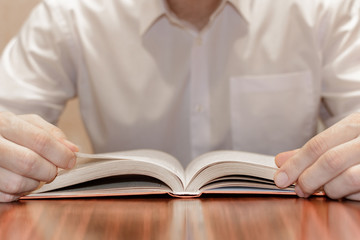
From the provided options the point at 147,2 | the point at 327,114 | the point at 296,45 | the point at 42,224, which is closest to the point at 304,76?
the point at 296,45

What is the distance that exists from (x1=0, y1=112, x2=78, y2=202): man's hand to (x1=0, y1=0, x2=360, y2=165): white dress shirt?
552 millimetres

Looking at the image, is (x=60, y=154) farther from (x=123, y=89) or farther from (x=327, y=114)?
(x=327, y=114)

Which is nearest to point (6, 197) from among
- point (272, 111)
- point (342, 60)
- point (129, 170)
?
point (129, 170)

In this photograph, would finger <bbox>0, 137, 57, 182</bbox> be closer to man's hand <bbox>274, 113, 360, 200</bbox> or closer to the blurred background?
man's hand <bbox>274, 113, 360, 200</bbox>

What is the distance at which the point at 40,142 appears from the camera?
72 cm

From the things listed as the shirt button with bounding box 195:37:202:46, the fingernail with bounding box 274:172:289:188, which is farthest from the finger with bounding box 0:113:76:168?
the shirt button with bounding box 195:37:202:46

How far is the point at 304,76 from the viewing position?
1.31 meters

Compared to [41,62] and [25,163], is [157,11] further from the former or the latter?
[25,163]

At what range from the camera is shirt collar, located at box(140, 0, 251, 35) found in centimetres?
127

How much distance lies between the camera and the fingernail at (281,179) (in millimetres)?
692

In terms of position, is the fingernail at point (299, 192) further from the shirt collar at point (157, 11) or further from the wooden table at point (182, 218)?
the shirt collar at point (157, 11)

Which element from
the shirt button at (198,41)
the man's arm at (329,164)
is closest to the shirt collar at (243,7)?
the shirt button at (198,41)

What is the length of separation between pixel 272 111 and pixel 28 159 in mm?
788

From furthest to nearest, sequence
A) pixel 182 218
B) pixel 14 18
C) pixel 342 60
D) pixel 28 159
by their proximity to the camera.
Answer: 1. pixel 14 18
2. pixel 342 60
3. pixel 28 159
4. pixel 182 218
